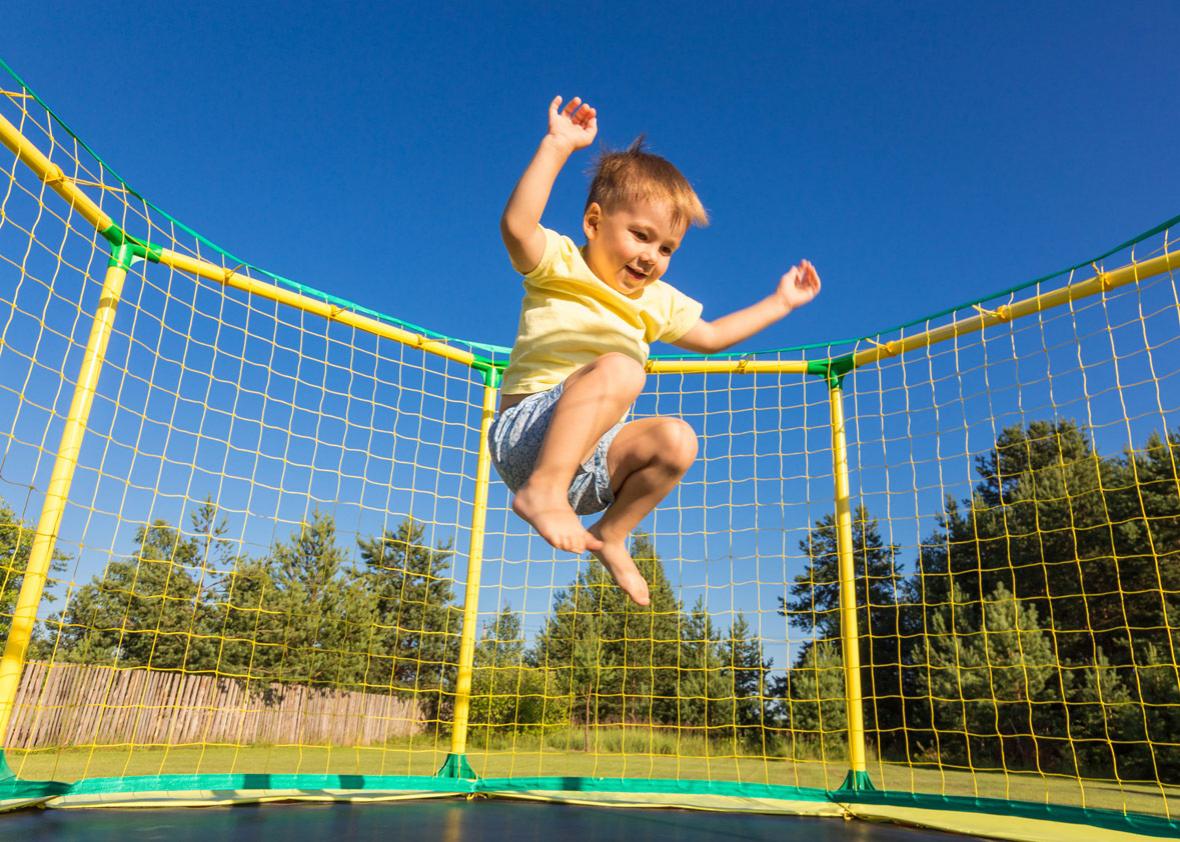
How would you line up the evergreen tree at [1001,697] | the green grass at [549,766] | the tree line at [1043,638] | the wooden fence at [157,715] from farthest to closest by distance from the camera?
1. the evergreen tree at [1001,697]
2. the tree line at [1043,638]
3. the wooden fence at [157,715]
4. the green grass at [549,766]

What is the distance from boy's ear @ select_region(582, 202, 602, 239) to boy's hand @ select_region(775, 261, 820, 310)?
67cm

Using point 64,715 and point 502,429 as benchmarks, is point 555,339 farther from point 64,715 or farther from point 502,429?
point 64,715

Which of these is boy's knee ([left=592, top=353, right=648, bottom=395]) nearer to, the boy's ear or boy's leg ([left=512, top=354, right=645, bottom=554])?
boy's leg ([left=512, top=354, right=645, bottom=554])

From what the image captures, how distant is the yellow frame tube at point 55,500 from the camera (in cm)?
265

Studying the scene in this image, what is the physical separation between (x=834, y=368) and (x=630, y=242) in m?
2.66

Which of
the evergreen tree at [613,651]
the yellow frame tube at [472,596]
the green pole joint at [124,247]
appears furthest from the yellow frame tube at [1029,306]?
the evergreen tree at [613,651]

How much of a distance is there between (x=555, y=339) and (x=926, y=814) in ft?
8.48

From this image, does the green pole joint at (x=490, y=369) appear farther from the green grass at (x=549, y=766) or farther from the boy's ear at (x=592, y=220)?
the boy's ear at (x=592, y=220)

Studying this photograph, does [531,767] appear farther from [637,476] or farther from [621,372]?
[621,372]

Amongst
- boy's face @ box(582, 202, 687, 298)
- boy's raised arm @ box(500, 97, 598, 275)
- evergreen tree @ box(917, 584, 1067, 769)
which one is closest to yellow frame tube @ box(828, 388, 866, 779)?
boy's face @ box(582, 202, 687, 298)

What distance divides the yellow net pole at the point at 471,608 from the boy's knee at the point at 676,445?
1999 mm

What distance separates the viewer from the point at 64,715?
22.2 feet

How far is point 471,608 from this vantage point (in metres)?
3.78

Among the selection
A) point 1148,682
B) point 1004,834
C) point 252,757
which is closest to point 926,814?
point 1004,834
